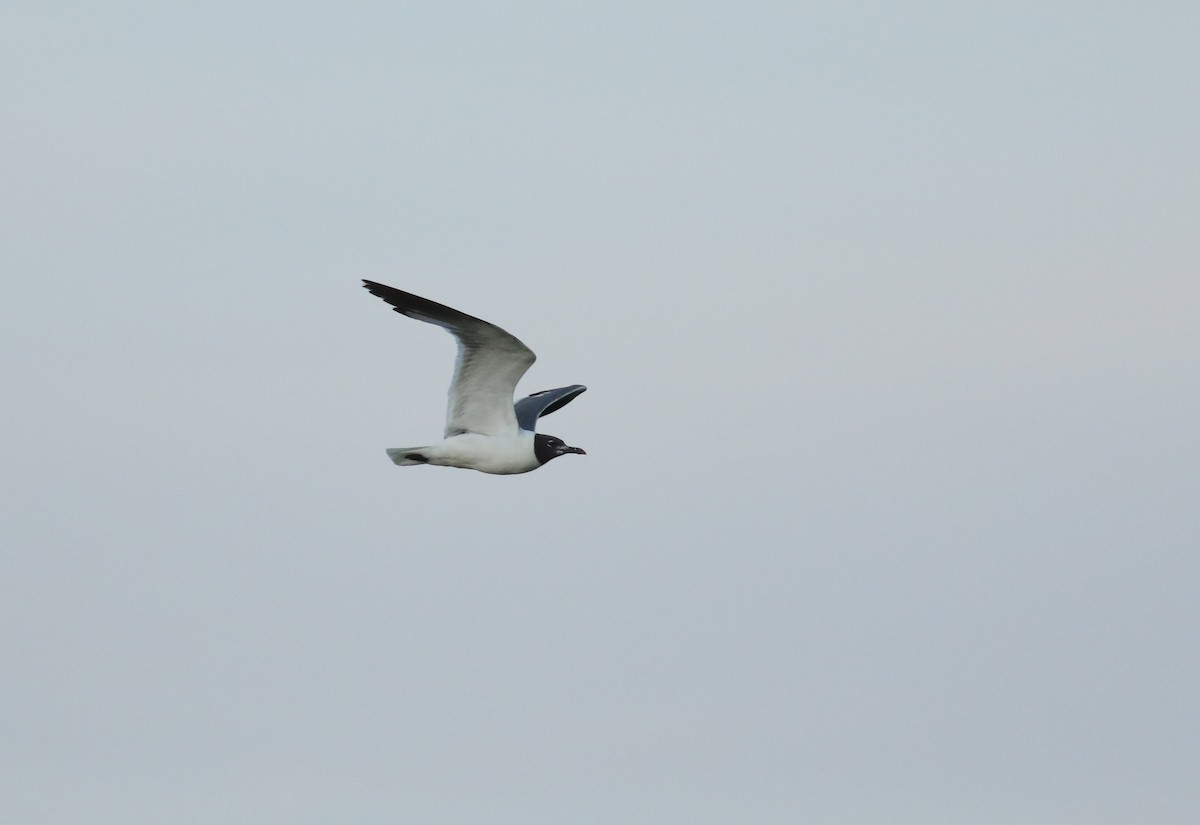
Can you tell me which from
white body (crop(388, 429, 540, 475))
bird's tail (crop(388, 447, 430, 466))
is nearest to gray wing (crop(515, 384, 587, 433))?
white body (crop(388, 429, 540, 475))

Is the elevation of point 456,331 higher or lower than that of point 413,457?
higher

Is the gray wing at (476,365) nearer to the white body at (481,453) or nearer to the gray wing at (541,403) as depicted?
the white body at (481,453)

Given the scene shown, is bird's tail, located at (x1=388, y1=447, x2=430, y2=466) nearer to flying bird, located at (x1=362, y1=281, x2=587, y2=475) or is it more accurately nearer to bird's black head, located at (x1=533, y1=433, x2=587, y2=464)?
flying bird, located at (x1=362, y1=281, x2=587, y2=475)

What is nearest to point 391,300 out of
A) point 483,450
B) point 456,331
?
point 456,331

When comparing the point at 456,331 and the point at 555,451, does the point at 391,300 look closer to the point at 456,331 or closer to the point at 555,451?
the point at 456,331

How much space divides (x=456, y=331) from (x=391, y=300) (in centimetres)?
112

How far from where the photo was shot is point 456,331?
2586 centimetres

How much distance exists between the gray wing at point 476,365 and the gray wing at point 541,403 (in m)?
1.66

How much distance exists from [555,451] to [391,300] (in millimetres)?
3925

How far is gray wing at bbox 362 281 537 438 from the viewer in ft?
83.1

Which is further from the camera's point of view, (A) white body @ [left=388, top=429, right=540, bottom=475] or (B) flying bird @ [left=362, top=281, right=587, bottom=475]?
(A) white body @ [left=388, top=429, right=540, bottom=475]

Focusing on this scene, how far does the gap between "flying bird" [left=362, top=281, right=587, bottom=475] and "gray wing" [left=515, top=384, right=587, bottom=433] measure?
103 cm

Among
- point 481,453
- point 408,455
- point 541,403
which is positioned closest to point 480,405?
point 481,453

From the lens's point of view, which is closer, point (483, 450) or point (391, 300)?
point (391, 300)
